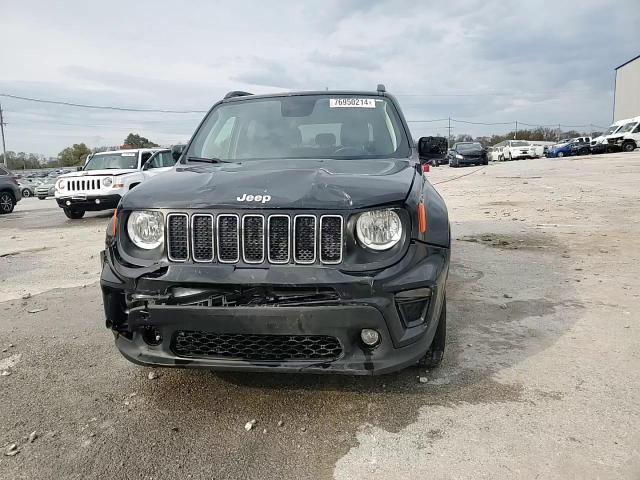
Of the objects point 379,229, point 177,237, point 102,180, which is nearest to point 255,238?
point 177,237

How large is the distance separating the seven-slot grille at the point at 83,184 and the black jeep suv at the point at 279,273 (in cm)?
1020

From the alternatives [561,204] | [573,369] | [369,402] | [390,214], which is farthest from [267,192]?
[561,204]

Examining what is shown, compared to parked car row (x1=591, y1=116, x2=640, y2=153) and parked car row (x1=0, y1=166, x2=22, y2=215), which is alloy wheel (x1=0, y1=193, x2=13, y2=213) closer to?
parked car row (x1=0, y1=166, x2=22, y2=215)

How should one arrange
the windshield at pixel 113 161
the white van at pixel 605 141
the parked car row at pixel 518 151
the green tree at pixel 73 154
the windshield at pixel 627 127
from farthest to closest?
the green tree at pixel 73 154 < the parked car row at pixel 518 151 < the white van at pixel 605 141 < the windshield at pixel 627 127 < the windshield at pixel 113 161

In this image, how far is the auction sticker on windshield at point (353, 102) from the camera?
4.00 metres

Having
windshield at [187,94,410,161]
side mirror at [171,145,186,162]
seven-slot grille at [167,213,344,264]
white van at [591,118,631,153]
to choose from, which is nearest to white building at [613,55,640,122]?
white van at [591,118,631,153]

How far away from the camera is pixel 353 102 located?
4.03 m

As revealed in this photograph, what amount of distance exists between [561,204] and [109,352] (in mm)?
10024

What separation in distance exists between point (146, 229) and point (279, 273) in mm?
805

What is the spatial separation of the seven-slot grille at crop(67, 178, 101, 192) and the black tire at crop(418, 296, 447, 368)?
10.9 m

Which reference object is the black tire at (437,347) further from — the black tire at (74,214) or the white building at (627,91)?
the white building at (627,91)

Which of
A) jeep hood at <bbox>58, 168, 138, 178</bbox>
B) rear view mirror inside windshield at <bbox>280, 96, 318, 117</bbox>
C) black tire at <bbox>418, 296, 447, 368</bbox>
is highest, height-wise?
rear view mirror inside windshield at <bbox>280, 96, 318, 117</bbox>

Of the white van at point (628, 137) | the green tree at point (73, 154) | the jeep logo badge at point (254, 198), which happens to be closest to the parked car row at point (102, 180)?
the jeep logo badge at point (254, 198)

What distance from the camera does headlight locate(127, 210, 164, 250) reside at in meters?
2.66
